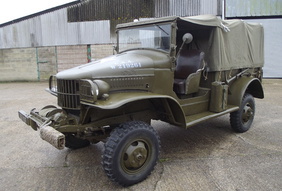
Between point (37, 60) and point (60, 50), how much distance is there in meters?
1.72

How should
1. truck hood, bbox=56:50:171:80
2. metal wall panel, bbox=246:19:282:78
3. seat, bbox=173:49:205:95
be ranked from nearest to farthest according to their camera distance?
truck hood, bbox=56:50:171:80, seat, bbox=173:49:205:95, metal wall panel, bbox=246:19:282:78

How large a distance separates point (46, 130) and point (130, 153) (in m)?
1.07

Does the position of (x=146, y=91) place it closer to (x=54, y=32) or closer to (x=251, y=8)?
(x=251, y=8)

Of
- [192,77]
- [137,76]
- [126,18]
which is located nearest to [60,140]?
[137,76]

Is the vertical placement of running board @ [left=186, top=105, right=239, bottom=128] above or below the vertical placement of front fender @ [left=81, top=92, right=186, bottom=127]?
below

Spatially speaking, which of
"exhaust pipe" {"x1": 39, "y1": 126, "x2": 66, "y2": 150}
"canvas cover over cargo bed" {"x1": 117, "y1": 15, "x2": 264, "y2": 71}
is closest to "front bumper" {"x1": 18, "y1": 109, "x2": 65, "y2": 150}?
"exhaust pipe" {"x1": 39, "y1": 126, "x2": 66, "y2": 150}

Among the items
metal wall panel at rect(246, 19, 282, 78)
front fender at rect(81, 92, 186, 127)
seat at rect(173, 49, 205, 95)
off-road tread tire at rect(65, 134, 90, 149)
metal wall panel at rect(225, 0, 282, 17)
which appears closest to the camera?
front fender at rect(81, 92, 186, 127)

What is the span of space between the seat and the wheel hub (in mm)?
1510

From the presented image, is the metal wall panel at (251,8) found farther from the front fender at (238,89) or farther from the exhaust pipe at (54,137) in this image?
the exhaust pipe at (54,137)

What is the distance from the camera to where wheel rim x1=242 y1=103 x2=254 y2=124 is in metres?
5.43

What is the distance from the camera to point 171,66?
4.04 m

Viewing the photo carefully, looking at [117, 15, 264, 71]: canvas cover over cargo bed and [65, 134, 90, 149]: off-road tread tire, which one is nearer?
[65, 134, 90, 149]: off-road tread tire

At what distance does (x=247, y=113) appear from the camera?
547cm

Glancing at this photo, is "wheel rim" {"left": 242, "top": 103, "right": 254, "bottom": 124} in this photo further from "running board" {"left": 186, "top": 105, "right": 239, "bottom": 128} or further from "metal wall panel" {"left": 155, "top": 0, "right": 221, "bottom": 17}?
"metal wall panel" {"left": 155, "top": 0, "right": 221, "bottom": 17}
